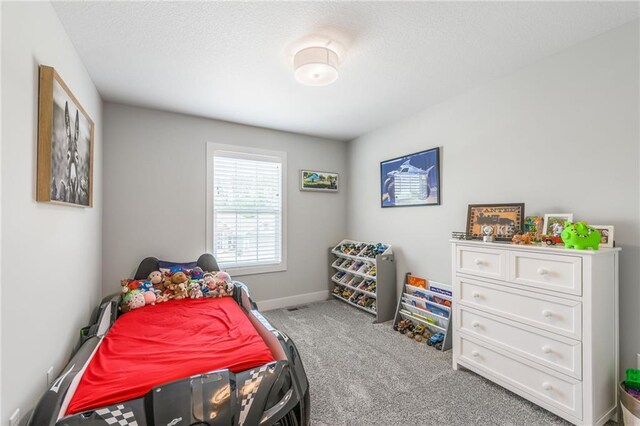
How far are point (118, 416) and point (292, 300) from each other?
2803 mm

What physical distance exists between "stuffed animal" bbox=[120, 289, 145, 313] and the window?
981 mm

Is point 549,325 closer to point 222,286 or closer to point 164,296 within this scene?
point 222,286

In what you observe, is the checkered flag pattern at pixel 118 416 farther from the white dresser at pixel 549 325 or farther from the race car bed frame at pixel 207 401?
the white dresser at pixel 549 325

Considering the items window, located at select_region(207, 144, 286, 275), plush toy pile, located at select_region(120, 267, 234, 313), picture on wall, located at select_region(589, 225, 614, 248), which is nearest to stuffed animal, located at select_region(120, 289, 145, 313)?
plush toy pile, located at select_region(120, 267, 234, 313)

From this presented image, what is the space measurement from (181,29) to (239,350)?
2.04 m

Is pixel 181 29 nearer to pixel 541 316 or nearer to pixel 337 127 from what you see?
pixel 337 127

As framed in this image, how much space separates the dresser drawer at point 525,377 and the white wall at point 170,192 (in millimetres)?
2338

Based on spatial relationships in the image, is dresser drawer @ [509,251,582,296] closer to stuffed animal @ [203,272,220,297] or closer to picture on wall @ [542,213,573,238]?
picture on wall @ [542,213,573,238]

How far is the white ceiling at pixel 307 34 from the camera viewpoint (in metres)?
1.63

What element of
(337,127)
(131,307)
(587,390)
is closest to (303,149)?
(337,127)

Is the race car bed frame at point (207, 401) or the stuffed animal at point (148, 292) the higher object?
the stuffed animal at point (148, 292)

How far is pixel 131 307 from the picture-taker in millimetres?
2436

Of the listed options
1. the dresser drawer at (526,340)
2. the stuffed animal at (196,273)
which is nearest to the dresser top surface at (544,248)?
the dresser drawer at (526,340)

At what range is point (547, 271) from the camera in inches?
69.2
